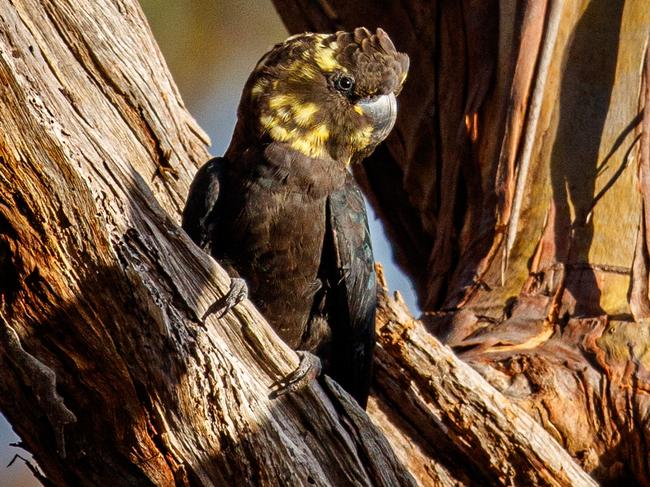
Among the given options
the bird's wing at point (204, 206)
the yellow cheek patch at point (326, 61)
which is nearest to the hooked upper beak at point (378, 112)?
the yellow cheek patch at point (326, 61)

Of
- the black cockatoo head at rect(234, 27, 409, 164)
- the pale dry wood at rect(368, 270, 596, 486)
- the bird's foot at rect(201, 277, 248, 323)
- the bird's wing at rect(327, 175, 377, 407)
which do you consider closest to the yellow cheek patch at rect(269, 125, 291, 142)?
the black cockatoo head at rect(234, 27, 409, 164)

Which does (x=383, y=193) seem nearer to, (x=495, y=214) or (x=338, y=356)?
(x=495, y=214)

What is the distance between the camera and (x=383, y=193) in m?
4.87

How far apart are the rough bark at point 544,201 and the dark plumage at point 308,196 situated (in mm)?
550

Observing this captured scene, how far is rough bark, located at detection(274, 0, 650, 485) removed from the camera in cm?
344

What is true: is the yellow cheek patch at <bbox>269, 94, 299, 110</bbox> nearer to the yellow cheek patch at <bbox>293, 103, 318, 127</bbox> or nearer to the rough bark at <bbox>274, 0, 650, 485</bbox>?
the yellow cheek patch at <bbox>293, 103, 318, 127</bbox>

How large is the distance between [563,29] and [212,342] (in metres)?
2.53

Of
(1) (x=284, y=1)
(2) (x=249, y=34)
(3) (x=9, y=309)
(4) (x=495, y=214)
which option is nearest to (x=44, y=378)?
(3) (x=9, y=309)

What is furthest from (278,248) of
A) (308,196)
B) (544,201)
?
(544,201)

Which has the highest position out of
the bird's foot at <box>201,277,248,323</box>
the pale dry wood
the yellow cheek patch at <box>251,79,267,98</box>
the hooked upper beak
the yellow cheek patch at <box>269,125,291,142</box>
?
the yellow cheek patch at <box>251,79,267,98</box>

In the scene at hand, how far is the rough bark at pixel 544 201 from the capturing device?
3.44 m

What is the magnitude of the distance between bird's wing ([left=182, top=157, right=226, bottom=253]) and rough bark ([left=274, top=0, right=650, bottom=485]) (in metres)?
1.11

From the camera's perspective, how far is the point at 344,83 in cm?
341

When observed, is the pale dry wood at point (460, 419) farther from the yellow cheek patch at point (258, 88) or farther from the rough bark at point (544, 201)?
the yellow cheek patch at point (258, 88)
